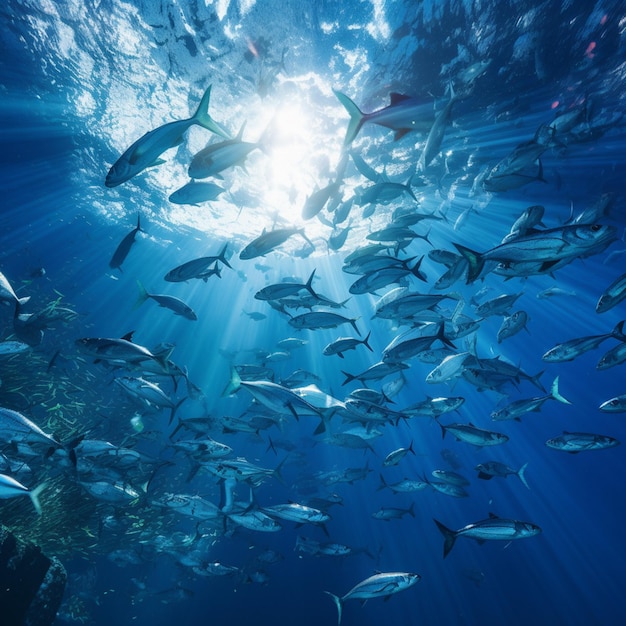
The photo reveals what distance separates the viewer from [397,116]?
4.52 metres

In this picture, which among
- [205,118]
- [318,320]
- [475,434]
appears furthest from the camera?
[475,434]

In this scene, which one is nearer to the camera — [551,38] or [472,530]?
[472,530]

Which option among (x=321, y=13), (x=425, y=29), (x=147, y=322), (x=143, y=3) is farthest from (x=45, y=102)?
(x=147, y=322)

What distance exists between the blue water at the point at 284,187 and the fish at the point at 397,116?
10.9 inches

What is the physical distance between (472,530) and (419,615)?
22644mm

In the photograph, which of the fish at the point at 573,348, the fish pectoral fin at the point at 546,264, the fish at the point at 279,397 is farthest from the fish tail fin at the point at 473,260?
the fish at the point at 573,348

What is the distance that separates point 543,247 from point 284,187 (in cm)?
1612

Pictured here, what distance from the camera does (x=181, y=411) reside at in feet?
105

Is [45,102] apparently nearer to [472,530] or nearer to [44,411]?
[44,411]

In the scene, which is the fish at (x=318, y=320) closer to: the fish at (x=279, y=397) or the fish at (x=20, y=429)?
the fish at (x=279, y=397)

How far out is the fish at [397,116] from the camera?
430 cm

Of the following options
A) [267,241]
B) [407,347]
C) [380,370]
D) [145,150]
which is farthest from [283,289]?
[145,150]

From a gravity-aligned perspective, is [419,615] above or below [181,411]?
below

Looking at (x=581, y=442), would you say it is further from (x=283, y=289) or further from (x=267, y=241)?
(x=267, y=241)
